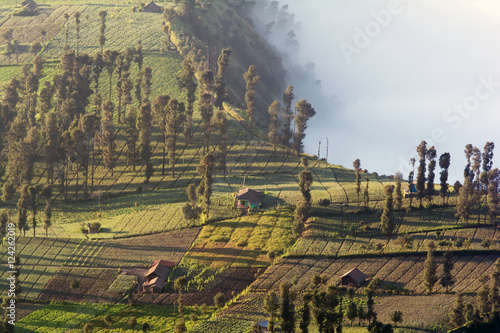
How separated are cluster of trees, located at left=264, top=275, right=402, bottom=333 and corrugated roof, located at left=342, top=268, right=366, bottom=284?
8280mm

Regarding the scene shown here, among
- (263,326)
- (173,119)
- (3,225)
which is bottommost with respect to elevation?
(263,326)

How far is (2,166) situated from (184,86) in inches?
2189

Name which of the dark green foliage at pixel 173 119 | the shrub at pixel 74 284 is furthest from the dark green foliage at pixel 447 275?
the dark green foliage at pixel 173 119

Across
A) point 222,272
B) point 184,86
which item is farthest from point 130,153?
point 222,272

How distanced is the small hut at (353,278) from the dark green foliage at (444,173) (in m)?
36.7

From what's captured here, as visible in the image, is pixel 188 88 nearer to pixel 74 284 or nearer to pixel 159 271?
A: pixel 159 271

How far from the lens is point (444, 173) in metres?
138

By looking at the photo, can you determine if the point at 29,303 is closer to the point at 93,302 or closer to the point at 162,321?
the point at 93,302

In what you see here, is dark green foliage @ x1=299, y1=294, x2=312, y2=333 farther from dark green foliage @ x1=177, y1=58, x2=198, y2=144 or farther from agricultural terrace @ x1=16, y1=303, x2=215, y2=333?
dark green foliage @ x1=177, y1=58, x2=198, y2=144

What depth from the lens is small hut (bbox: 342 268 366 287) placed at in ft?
354

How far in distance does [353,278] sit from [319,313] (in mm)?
19445

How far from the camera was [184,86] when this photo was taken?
7421 inches

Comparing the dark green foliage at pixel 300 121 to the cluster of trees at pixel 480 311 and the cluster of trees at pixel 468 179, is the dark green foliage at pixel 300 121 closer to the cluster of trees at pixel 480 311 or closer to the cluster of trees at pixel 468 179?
the cluster of trees at pixel 468 179

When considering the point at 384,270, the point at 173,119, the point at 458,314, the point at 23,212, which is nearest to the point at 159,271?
the point at 23,212
